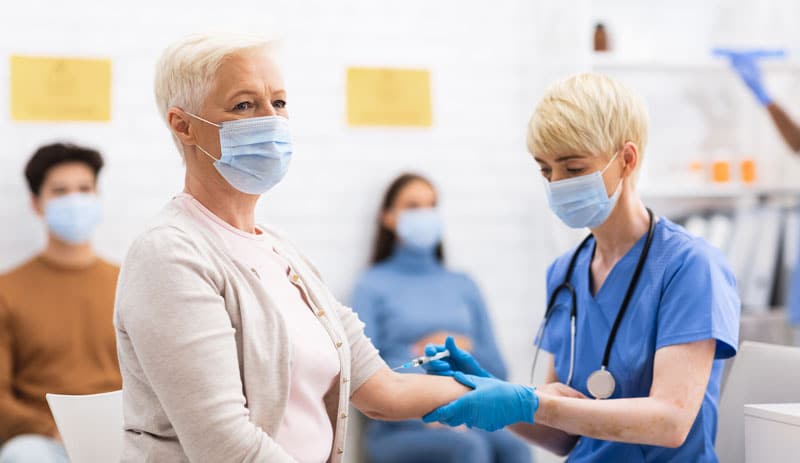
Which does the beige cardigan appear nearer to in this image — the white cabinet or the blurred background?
the white cabinet

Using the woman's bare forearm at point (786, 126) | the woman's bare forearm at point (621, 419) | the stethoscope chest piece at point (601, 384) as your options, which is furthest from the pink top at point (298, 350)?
the woman's bare forearm at point (786, 126)

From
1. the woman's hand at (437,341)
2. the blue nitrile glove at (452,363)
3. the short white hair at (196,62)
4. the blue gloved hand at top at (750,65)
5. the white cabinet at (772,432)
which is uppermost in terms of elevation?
the blue gloved hand at top at (750,65)

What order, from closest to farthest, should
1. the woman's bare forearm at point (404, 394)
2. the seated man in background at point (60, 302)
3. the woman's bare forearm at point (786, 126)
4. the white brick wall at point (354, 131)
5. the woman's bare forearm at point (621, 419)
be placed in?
the woman's bare forearm at point (621, 419) → the woman's bare forearm at point (404, 394) → the seated man in background at point (60, 302) → the white brick wall at point (354, 131) → the woman's bare forearm at point (786, 126)

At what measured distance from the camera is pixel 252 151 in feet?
4.73

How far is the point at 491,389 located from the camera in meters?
1.52

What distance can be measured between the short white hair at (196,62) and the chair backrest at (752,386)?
1.11 meters

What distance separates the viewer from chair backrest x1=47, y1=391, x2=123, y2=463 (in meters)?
1.61

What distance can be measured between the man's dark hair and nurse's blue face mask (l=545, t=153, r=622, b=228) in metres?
1.81

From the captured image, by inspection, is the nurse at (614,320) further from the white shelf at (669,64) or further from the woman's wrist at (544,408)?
the white shelf at (669,64)

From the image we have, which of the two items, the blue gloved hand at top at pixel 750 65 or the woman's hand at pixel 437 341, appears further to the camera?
the blue gloved hand at top at pixel 750 65

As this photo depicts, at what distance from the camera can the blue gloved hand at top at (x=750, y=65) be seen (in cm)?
326

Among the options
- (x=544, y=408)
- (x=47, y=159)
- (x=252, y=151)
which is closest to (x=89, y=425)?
(x=252, y=151)

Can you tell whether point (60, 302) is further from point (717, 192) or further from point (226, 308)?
point (717, 192)

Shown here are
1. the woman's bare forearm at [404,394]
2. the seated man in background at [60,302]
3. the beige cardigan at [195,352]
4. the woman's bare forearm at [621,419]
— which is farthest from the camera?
the seated man in background at [60,302]
